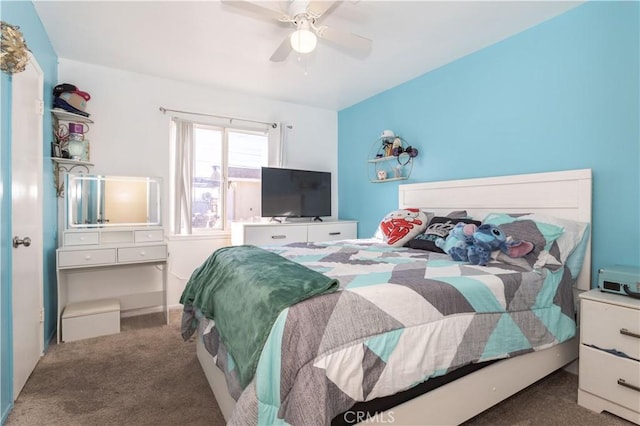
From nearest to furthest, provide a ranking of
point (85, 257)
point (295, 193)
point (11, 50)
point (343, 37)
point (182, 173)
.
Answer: point (11, 50)
point (343, 37)
point (85, 257)
point (182, 173)
point (295, 193)

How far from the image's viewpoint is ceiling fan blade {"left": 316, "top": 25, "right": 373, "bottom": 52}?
2.12 metres

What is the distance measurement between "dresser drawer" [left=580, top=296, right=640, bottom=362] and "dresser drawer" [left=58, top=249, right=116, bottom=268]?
3557 millimetres

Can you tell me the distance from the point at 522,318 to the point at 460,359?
1.75 feet

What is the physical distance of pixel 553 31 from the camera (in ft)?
7.85

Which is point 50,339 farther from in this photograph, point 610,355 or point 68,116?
point 610,355

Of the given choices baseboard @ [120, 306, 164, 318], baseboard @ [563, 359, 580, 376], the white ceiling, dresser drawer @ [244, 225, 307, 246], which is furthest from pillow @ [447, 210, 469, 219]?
baseboard @ [120, 306, 164, 318]

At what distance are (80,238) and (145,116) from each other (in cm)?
142

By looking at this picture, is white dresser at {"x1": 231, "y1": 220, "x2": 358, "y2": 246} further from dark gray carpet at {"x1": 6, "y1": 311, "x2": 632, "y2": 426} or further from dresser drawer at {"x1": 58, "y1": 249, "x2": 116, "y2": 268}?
dark gray carpet at {"x1": 6, "y1": 311, "x2": 632, "y2": 426}

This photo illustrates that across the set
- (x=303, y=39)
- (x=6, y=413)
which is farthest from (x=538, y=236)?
(x=6, y=413)

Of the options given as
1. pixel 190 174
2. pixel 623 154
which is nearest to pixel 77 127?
pixel 190 174

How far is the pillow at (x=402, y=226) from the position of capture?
110 inches

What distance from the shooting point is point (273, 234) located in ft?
12.1

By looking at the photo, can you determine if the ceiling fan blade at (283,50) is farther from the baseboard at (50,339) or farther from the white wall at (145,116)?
the baseboard at (50,339)

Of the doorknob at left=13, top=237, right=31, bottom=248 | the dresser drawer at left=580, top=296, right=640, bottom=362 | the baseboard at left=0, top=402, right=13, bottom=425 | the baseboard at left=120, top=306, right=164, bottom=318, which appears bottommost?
the baseboard at left=120, top=306, right=164, bottom=318
